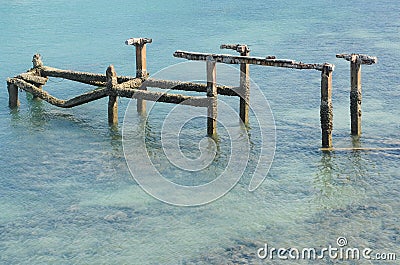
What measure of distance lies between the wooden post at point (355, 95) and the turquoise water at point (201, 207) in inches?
15.2

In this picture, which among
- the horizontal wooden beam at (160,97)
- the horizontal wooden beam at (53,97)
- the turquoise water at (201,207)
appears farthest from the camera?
the horizontal wooden beam at (53,97)

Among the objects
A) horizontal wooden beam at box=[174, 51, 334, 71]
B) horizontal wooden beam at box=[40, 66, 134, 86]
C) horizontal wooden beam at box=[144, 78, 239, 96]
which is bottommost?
horizontal wooden beam at box=[144, 78, 239, 96]

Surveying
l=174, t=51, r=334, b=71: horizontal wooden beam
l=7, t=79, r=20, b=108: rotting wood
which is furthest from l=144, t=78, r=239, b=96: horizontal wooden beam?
l=7, t=79, r=20, b=108: rotting wood

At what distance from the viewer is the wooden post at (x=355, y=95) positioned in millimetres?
15555

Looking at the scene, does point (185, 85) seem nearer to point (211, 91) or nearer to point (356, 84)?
point (211, 91)

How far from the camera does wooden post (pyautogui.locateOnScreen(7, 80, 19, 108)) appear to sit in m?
19.1

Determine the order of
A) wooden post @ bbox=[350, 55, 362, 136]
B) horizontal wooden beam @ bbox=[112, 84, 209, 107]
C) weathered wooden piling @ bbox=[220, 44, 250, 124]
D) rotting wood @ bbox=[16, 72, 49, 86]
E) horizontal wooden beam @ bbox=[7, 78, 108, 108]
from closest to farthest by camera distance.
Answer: wooden post @ bbox=[350, 55, 362, 136], horizontal wooden beam @ bbox=[112, 84, 209, 107], weathered wooden piling @ bbox=[220, 44, 250, 124], horizontal wooden beam @ bbox=[7, 78, 108, 108], rotting wood @ bbox=[16, 72, 49, 86]

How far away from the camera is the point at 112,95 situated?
17203 millimetres

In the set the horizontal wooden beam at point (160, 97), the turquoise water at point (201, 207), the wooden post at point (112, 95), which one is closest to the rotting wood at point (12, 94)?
the turquoise water at point (201, 207)

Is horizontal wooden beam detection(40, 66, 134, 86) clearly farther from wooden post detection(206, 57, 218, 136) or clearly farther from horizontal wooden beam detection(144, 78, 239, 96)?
wooden post detection(206, 57, 218, 136)

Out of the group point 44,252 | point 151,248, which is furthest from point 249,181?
point 44,252

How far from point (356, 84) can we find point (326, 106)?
3.62 feet

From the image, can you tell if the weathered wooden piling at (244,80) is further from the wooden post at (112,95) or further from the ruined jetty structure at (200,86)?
the wooden post at (112,95)

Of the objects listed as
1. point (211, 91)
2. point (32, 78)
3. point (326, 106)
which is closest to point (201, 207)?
point (211, 91)
